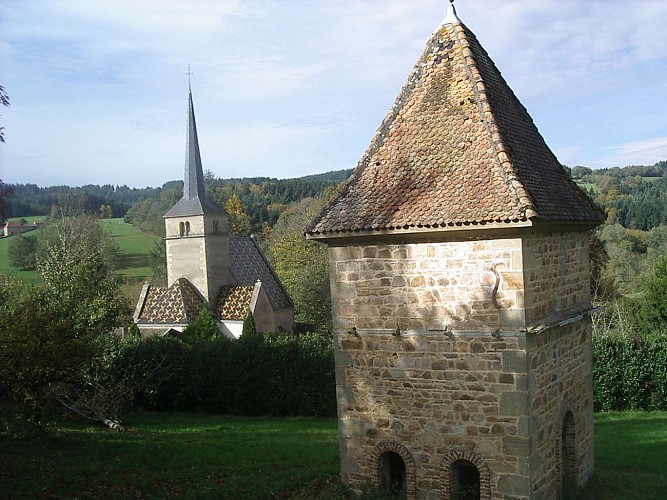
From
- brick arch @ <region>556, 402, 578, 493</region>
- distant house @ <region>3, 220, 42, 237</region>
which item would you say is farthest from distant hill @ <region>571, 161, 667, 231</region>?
distant house @ <region>3, 220, 42, 237</region>

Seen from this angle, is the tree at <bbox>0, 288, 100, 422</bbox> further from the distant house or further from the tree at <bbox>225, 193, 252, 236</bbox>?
the distant house

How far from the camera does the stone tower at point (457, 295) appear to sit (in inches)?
338

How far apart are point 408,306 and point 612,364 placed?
1372cm

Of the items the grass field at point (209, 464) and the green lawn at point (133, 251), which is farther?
the green lawn at point (133, 251)

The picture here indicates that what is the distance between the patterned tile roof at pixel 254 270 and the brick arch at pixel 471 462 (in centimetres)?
2360

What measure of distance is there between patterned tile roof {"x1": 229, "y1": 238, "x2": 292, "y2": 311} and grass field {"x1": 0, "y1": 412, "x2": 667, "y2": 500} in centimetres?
1581

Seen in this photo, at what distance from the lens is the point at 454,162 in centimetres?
929

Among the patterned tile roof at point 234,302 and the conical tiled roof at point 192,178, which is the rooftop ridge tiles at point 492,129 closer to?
the patterned tile roof at point 234,302

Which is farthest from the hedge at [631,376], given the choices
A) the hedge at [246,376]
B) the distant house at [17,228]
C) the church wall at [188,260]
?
the distant house at [17,228]

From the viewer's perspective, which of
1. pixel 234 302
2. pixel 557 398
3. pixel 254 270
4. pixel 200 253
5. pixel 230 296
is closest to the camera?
pixel 557 398

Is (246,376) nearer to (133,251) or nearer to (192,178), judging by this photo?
Result: (192,178)

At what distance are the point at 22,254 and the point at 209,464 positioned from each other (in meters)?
44.2

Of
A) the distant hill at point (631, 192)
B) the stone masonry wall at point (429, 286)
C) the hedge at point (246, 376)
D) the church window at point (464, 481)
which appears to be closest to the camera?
the stone masonry wall at point (429, 286)

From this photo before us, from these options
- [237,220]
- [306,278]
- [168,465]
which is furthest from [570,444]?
[237,220]
